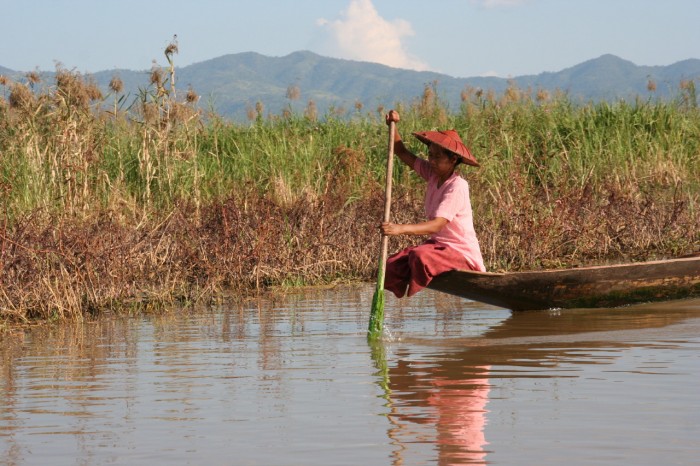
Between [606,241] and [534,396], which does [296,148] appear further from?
[534,396]

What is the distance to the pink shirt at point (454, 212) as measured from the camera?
24.0 feet

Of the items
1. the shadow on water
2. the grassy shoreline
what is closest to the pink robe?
the shadow on water

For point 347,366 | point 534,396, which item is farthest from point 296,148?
point 534,396

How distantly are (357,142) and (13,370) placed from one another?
811 cm

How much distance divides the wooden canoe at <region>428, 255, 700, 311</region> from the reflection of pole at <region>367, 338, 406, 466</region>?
39.6 inches

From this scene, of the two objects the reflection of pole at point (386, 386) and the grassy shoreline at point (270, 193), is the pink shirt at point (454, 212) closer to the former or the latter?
the reflection of pole at point (386, 386)

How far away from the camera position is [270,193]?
11672 mm

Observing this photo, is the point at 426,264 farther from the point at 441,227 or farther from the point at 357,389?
the point at 357,389

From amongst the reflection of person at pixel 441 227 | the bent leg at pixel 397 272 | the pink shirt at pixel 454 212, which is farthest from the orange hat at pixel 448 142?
the bent leg at pixel 397 272

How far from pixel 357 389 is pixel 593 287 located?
121 inches

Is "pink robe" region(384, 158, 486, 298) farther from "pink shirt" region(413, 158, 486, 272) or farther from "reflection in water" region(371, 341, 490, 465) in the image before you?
"reflection in water" region(371, 341, 490, 465)

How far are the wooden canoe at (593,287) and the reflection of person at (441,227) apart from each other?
0.25 metres

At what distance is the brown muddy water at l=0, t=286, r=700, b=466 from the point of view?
13.6 ft

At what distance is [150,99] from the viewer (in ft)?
36.3
